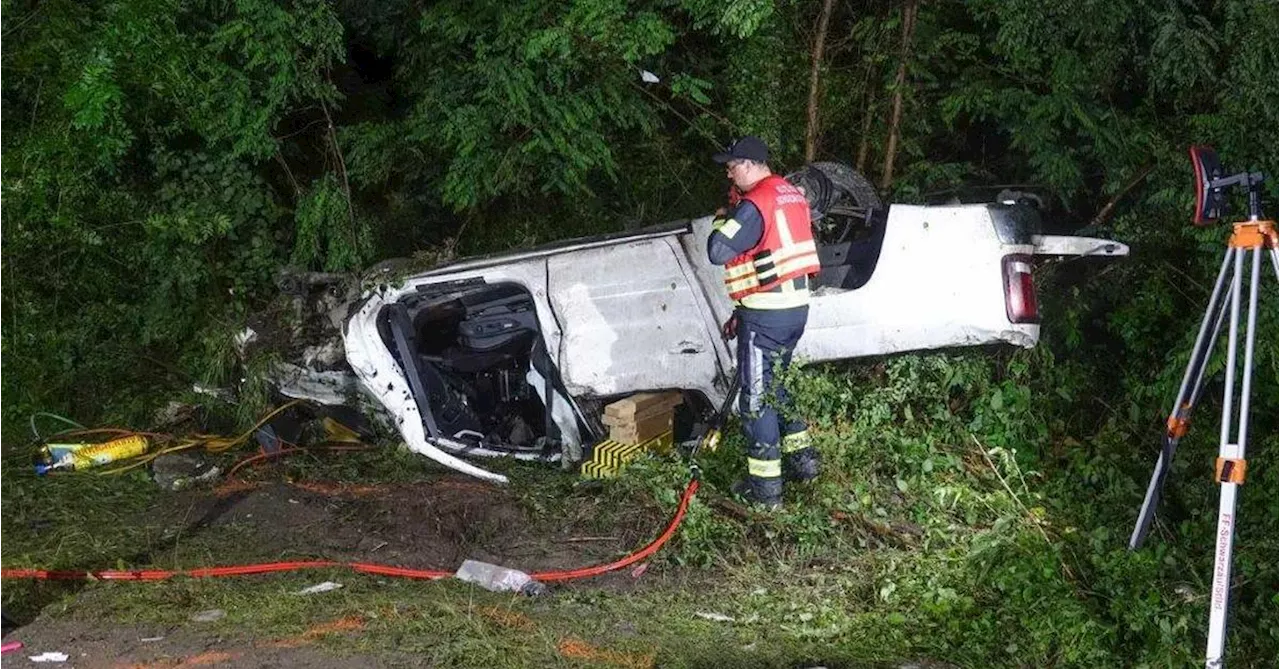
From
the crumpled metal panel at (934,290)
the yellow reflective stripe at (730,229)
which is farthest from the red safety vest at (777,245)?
the crumpled metal panel at (934,290)

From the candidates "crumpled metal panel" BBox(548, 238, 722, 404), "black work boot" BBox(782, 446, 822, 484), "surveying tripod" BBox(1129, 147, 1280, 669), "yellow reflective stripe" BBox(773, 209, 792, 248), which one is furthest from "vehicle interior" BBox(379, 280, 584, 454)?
"surveying tripod" BBox(1129, 147, 1280, 669)

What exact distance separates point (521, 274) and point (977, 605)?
112 inches

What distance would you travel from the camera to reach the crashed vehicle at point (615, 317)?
199 inches

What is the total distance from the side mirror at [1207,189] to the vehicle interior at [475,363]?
3.28 metres

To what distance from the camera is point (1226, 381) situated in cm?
375

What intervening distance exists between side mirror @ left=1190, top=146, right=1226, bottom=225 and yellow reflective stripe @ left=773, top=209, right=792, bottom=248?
1.67m

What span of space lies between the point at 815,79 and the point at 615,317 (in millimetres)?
2574

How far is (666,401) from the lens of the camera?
5.82 metres

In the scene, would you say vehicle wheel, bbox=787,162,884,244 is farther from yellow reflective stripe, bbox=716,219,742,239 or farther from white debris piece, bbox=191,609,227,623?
white debris piece, bbox=191,609,227,623

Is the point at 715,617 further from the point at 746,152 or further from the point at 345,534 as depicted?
the point at 746,152

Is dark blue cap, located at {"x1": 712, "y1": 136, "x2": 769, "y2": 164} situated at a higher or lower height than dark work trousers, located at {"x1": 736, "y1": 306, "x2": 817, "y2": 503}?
higher

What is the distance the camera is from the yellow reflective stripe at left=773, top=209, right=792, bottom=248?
506 centimetres

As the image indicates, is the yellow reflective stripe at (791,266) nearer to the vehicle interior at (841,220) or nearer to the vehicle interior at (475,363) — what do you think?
the vehicle interior at (841,220)

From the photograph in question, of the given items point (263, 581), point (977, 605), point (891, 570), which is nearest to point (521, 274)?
point (263, 581)
